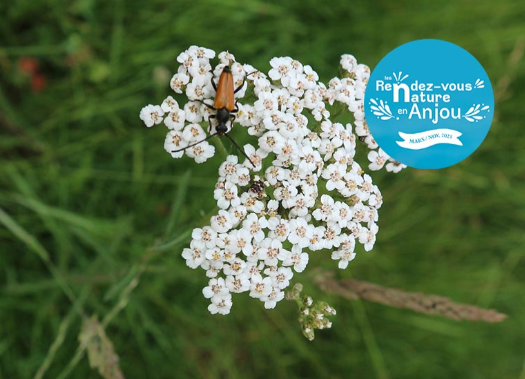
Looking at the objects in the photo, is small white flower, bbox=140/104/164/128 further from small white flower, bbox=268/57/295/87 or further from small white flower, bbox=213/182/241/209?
small white flower, bbox=268/57/295/87

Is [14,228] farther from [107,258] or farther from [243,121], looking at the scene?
[243,121]

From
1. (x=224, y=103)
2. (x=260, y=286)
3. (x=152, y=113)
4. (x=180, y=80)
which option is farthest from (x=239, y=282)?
(x=180, y=80)

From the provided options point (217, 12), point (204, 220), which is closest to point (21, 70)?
point (217, 12)

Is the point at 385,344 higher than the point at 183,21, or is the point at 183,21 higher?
the point at 183,21

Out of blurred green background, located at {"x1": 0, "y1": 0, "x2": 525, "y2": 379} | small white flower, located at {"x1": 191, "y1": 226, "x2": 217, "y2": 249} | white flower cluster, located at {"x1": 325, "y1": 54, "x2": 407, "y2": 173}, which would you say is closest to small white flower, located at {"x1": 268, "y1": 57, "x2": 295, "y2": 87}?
white flower cluster, located at {"x1": 325, "y1": 54, "x2": 407, "y2": 173}

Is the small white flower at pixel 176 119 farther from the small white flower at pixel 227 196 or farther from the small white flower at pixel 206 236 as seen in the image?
the small white flower at pixel 206 236

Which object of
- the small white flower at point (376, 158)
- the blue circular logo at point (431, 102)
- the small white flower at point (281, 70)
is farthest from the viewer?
the blue circular logo at point (431, 102)

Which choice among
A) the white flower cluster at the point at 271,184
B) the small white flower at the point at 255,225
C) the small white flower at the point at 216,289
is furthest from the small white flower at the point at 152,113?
the small white flower at the point at 216,289
